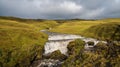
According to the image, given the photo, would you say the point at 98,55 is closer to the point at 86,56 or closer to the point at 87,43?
the point at 86,56

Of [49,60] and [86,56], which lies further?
[49,60]

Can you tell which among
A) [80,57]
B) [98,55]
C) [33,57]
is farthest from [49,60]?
[98,55]

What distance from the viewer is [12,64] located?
58781 millimetres

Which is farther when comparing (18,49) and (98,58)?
(18,49)

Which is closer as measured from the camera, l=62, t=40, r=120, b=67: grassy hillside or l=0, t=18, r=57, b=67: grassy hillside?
l=62, t=40, r=120, b=67: grassy hillside

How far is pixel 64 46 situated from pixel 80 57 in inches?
694

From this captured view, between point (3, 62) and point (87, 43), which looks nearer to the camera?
point (3, 62)

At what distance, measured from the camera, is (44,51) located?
231 feet

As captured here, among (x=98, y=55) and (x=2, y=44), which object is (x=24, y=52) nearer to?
(x=2, y=44)

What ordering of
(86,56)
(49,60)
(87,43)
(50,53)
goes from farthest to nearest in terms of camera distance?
(87,43) → (50,53) → (49,60) → (86,56)

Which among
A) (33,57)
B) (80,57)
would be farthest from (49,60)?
(80,57)

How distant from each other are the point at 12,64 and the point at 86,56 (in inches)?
775

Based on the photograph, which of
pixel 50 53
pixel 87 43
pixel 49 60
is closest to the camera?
pixel 49 60

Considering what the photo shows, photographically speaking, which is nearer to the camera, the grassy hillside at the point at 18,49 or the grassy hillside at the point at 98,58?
the grassy hillside at the point at 98,58
